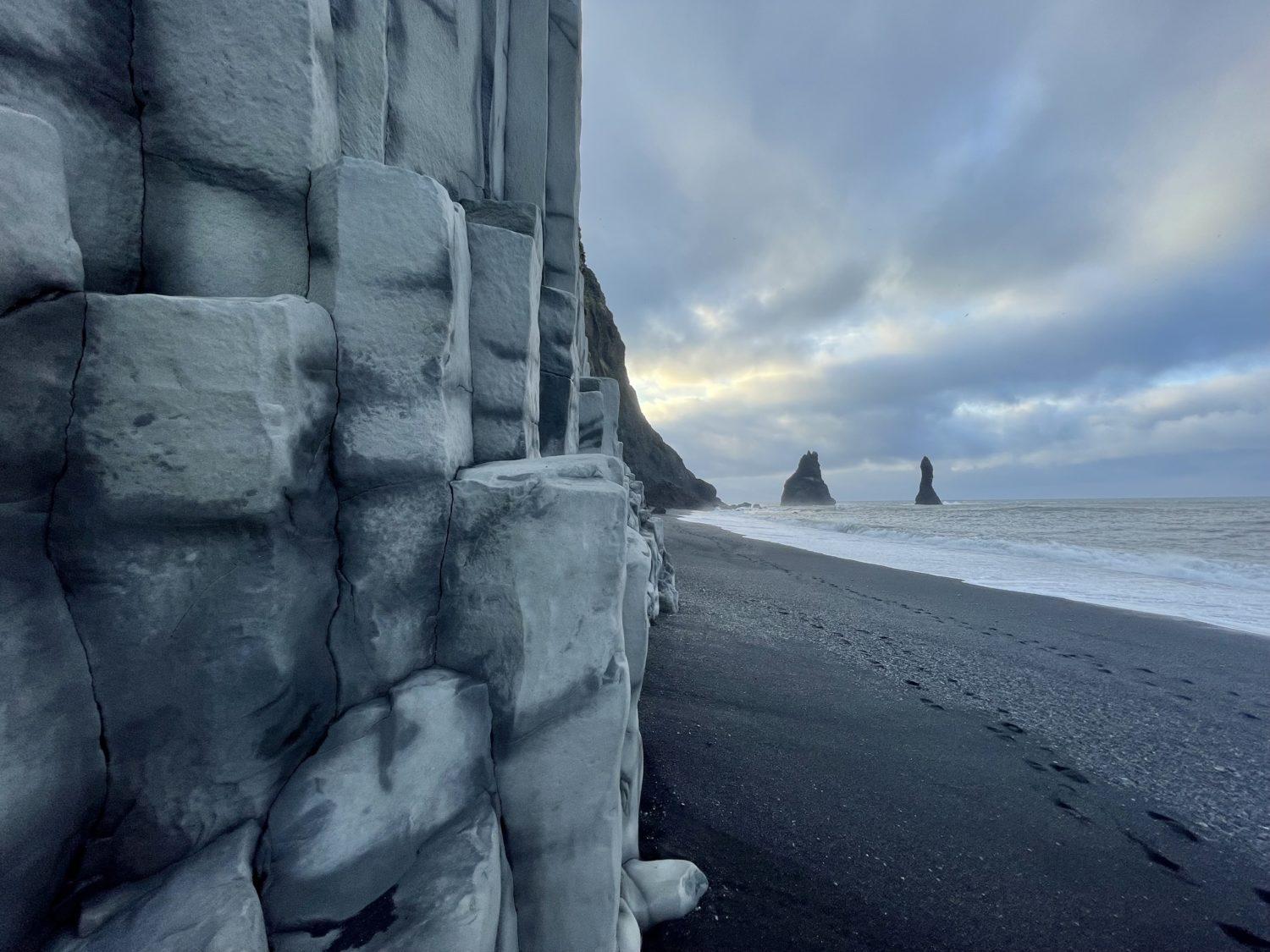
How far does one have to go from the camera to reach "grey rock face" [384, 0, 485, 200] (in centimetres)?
221

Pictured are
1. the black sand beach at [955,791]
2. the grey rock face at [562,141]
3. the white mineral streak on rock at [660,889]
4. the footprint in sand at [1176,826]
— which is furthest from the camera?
the grey rock face at [562,141]

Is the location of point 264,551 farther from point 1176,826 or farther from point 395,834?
point 1176,826

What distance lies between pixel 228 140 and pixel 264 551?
1176 millimetres

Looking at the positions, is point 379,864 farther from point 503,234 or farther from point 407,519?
point 503,234

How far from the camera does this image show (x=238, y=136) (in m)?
1.47

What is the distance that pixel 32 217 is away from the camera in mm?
1046

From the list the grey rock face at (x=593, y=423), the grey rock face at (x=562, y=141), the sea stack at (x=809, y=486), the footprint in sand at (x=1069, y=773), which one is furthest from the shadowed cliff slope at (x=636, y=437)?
the sea stack at (x=809, y=486)

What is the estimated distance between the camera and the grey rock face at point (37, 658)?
3.30 ft

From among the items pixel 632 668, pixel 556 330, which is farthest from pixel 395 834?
pixel 556 330

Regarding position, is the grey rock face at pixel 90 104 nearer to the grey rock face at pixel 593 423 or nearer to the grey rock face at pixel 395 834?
the grey rock face at pixel 395 834

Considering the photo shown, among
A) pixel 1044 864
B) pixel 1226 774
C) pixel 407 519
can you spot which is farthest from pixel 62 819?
pixel 1226 774

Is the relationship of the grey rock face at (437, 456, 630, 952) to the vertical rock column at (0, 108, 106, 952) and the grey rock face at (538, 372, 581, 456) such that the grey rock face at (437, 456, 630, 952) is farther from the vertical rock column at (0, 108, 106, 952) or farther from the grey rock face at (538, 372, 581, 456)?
the grey rock face at (538, 372, 581, 456)

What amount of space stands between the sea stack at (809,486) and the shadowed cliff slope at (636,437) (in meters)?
25.1

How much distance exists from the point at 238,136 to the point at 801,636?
5.40 meters
